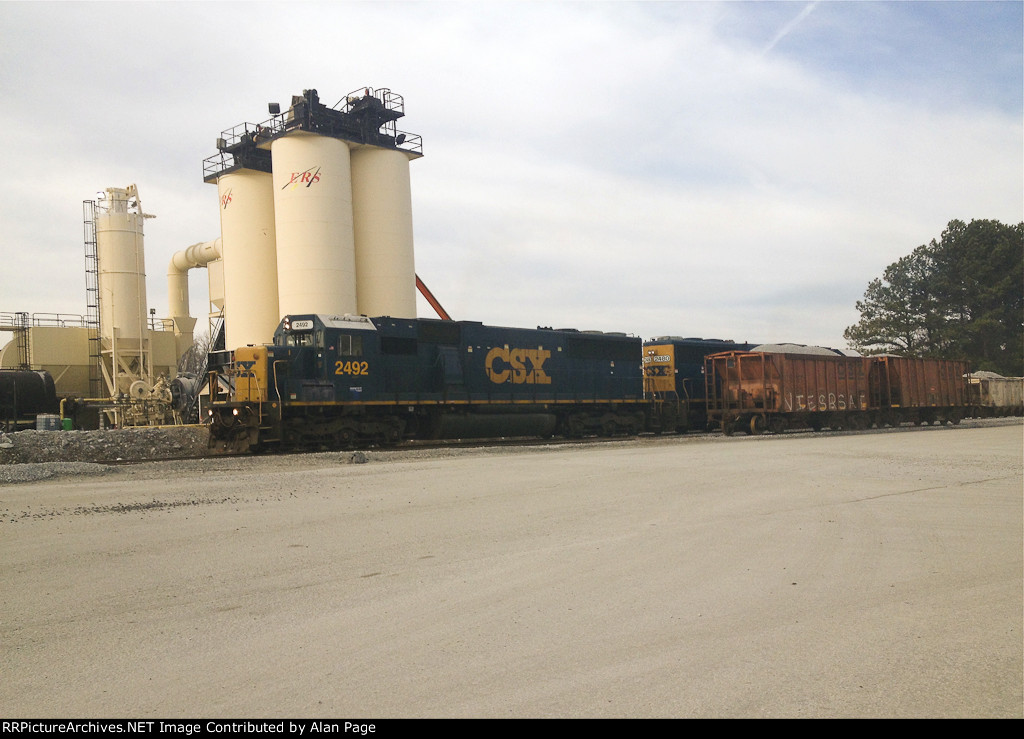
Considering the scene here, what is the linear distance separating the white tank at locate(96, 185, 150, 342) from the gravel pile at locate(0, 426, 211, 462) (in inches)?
764

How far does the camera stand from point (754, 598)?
6184mm

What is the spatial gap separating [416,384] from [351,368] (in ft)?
8.12

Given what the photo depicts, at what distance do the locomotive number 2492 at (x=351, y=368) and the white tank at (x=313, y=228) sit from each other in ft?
46.4

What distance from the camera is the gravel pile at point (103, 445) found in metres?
22.0

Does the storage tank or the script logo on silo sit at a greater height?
the script logo on silo

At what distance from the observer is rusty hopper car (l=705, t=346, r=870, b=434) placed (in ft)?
99.7

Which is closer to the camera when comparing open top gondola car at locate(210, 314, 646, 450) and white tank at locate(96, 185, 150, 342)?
open top gondola car at locate(210, 314, 646, 450)

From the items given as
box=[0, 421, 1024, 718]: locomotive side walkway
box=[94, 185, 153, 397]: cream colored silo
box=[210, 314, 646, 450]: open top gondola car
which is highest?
box=[94, 185, 153, 397]: cream colored silo

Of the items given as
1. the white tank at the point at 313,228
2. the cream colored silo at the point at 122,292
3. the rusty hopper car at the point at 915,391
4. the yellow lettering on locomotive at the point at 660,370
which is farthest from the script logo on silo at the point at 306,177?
the rusty hopper car at the point at 915,391

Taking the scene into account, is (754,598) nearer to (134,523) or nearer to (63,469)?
(134,523)

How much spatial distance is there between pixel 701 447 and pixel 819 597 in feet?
52.3

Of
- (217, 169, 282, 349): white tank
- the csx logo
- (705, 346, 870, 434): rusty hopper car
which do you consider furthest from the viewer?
(217, 169, 282, 349): white tank

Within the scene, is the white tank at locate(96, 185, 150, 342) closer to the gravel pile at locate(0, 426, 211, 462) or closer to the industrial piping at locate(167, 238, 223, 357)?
the industrial piping at locate(167, 238, 223, 357)

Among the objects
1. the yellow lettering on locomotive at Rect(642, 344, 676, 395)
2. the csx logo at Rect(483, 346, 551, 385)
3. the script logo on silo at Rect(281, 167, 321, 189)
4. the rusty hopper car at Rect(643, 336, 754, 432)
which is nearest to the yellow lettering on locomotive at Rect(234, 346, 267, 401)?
the csx logo at Rect(483, 346, 551, 385)
